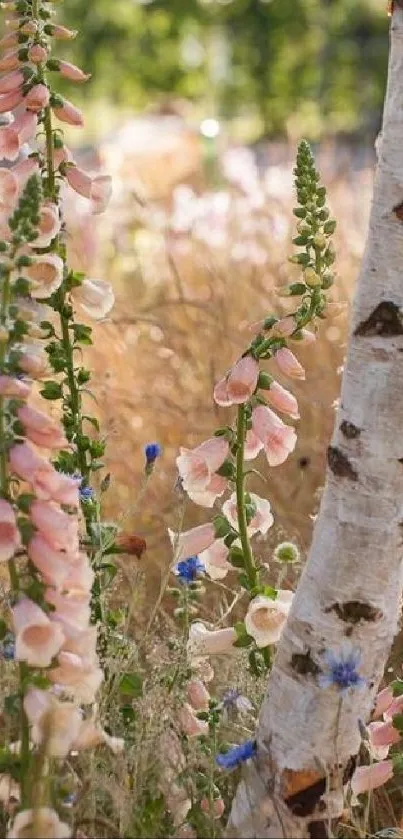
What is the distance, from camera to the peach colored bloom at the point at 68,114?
2398mm

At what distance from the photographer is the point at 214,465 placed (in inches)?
90.4

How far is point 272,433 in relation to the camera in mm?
2268

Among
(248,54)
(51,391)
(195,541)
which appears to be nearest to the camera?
(195,541)

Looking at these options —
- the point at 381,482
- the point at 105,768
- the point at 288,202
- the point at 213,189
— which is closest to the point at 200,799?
the point at 105,768

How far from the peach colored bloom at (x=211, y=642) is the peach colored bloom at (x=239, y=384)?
40 centimetres

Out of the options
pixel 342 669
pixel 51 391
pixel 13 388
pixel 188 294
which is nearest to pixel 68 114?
pixel 51 391

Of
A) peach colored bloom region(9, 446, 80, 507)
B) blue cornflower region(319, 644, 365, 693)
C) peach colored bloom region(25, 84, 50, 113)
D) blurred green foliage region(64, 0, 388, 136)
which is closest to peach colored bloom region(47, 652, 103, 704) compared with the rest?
peach colored bloom region(9, 446, 80, 507)

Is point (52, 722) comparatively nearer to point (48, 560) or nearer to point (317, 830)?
point (48, 560)

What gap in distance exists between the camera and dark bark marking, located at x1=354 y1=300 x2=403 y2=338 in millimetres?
2037

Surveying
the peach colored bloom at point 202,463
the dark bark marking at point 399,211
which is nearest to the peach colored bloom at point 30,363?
the peach colored bloom at point 202,463

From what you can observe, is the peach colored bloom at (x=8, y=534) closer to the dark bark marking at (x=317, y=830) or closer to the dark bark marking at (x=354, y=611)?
the dark bark marking at (x=354, y=611)

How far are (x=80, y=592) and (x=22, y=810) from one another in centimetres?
30

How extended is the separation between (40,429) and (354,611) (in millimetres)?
537

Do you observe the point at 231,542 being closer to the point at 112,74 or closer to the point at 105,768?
the point at 105,768
